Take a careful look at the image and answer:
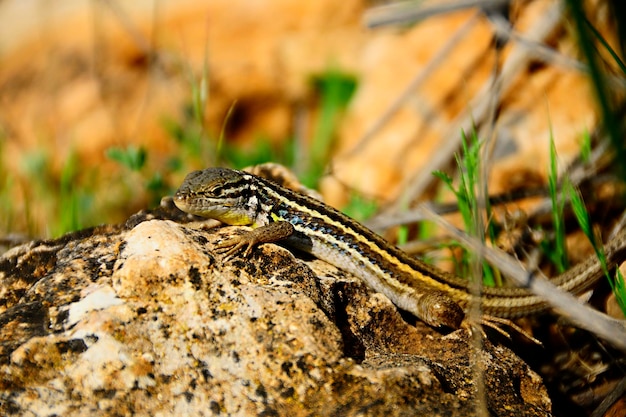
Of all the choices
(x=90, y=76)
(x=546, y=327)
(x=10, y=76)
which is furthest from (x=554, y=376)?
(x=10, y=76)

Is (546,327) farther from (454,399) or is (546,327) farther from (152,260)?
(152,260)

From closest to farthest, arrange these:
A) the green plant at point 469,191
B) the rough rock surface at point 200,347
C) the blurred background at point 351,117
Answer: the rough rock surface at point 200,347 → the green plant at point 469,191 → the blurred background at point 351,117

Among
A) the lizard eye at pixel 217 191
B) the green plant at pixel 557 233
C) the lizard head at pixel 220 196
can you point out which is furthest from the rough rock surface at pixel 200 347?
the green plant at pixel 557 233

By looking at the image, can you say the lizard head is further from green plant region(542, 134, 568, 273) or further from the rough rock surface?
green plant region(542, 134, 568, 273)

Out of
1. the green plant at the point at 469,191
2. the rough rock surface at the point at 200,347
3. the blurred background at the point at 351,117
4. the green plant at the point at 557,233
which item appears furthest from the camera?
the blurred background at the point at 351,117

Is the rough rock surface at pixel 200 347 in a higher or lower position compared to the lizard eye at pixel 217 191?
lower

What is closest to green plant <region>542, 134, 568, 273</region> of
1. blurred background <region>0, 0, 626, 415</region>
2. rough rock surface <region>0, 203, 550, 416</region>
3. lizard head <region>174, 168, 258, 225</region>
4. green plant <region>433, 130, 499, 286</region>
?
blurred background <region>0, 0, 626, 415</region>

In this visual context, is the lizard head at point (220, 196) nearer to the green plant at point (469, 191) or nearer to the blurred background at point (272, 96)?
the green plant at point (469, 191)
